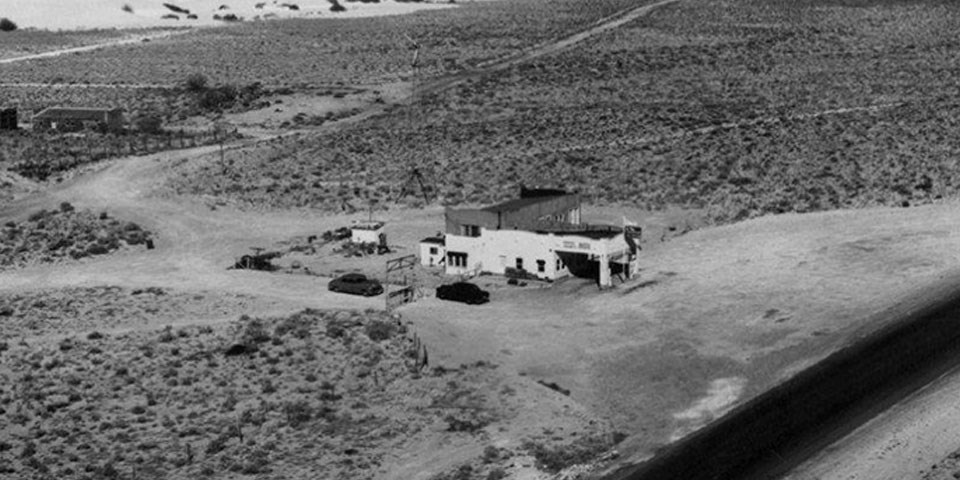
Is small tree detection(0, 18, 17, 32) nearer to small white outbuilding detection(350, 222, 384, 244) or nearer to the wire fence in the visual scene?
the wire fence

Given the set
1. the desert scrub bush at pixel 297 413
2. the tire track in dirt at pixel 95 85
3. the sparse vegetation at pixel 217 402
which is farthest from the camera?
the tire track in dirt at pixel 95 85

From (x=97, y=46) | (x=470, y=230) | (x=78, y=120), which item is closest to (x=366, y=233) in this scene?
(x=470, y=230)

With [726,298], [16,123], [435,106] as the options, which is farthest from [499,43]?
[726,298]

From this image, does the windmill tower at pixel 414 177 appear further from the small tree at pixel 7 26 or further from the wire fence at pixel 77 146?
the small tree at pixel 7 26

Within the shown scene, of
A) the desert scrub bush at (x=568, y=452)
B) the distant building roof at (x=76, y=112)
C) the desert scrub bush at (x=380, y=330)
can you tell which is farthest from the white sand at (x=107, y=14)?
the desert scrub bush at (x=568, y=452)

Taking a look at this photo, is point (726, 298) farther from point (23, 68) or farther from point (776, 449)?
point (23, 68)

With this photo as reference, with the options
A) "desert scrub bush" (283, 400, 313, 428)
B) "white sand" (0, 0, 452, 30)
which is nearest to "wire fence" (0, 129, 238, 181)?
"desert scrub bush" (283, 400, 313, 428)

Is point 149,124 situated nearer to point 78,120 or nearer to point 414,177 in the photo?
point 78,120
